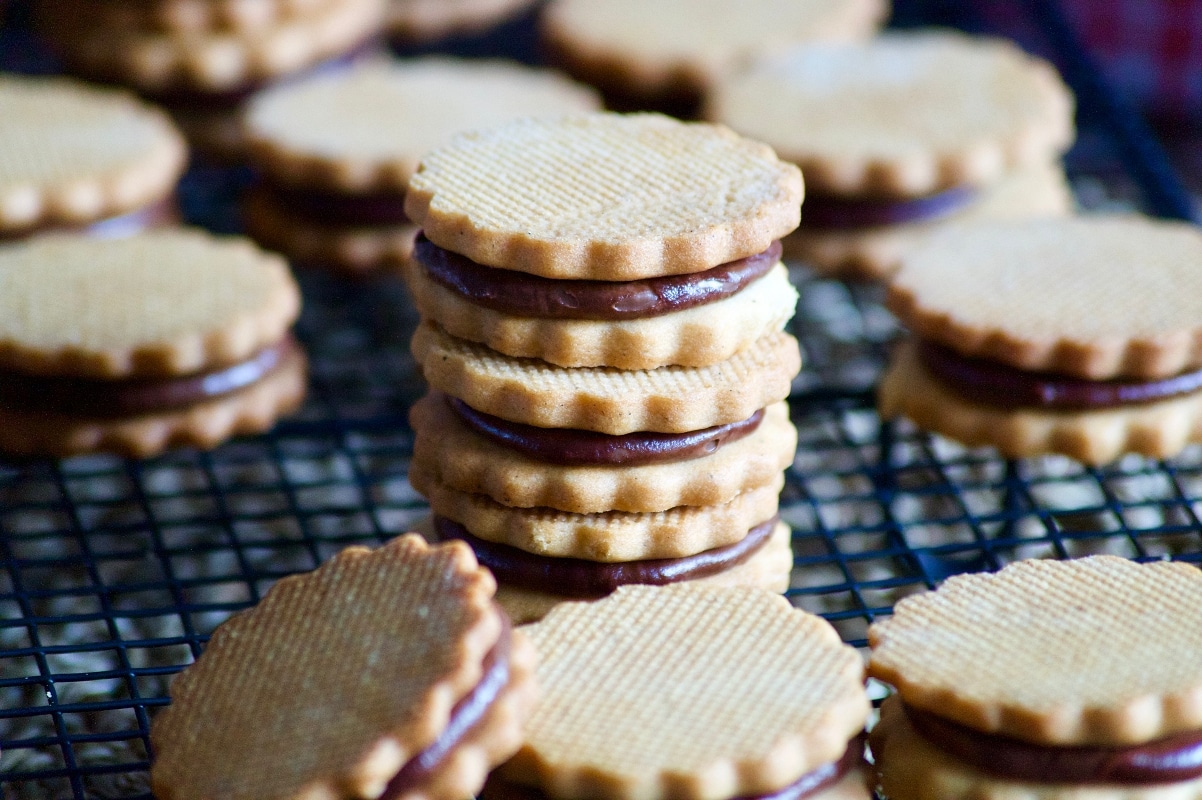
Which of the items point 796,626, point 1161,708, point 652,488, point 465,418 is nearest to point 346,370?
point 465,418

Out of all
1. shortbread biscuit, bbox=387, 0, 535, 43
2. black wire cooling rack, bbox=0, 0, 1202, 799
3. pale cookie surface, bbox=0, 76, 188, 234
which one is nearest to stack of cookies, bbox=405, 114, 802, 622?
black wire cooling rack, bbox=0, 0, 1202, 799

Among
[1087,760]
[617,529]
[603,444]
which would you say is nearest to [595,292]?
[603,444]

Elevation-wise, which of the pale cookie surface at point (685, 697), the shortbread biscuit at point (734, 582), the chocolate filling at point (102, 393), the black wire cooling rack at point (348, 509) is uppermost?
the pale cookie surface at point (685, 697)

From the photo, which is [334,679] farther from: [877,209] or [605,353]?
[877,209]

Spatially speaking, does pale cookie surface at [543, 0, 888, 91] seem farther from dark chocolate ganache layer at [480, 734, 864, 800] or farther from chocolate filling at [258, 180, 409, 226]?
dark chocolate ganache layer at [480, 734, 864, 800]

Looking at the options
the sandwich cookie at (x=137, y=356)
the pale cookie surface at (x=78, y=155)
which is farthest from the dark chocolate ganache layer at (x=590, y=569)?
the pale cookie surface at (x=78, y=155)

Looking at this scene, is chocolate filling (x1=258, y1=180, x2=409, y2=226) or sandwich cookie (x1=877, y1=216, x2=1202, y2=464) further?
chocolate filling (x1=258, y1=180, x2=409, y2=226)

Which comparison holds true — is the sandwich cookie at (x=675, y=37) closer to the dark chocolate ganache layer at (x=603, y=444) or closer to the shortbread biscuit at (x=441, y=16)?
the shortbread biscuit at (x=441, y=16)

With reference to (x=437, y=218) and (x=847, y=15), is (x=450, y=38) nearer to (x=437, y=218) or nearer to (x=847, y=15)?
(x=847, y=15)
